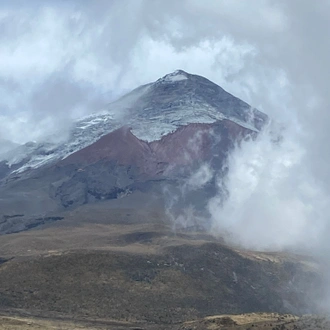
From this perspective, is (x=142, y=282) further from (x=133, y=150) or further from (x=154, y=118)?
(x=154, y=118)

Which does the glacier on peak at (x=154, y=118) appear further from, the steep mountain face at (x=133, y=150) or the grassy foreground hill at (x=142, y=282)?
the grassy foreground hill at (x=142, y=282)

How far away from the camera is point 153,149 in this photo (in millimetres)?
167875

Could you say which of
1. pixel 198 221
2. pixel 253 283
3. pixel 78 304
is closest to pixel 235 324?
pixel 78 304

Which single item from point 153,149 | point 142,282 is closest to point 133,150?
point 153,149

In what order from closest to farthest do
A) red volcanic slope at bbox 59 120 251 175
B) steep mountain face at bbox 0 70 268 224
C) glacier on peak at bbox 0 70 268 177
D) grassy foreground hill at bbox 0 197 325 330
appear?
grassy foreground hill at bbox 0 197 325 330
steep mountain face at bbox 0 70 268 224
red volcanic slope at bbox 59 120 251 175
glacier on peak at bbox 0 70 268 177

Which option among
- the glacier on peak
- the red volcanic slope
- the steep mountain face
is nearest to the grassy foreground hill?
the steep mountain face

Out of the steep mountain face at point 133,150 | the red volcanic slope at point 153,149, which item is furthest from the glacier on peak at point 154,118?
the red volcanic slope at point 153,149

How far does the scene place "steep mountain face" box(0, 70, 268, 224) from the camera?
153500mm

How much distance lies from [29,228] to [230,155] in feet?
181

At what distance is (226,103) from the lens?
198250 millimetres

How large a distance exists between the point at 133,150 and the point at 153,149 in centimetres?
506

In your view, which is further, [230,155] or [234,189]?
[230,155]

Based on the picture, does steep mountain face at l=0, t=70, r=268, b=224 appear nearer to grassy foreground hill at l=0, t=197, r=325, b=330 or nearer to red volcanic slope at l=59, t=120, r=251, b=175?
red volcanic slope at l=59, t=120, r=251, b=175

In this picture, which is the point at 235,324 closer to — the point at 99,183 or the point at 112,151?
the point at 99,183
